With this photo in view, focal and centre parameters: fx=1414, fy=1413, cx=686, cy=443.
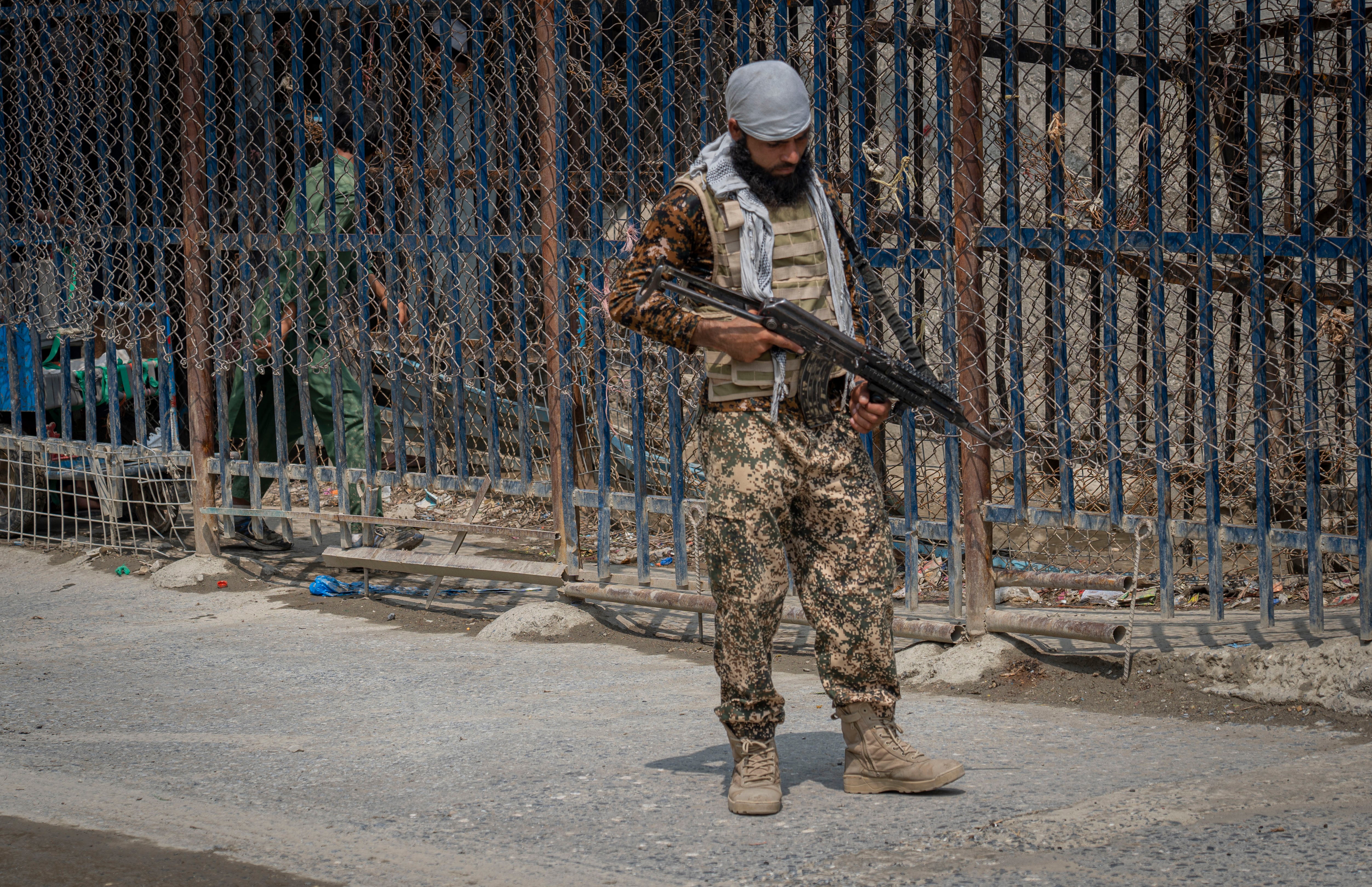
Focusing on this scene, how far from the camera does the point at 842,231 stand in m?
3.71

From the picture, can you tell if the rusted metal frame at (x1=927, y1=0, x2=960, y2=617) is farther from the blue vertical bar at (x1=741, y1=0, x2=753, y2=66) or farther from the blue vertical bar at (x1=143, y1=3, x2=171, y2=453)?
the blue vertical bar at (x1=143, y1=3, x2=171, y2=453)

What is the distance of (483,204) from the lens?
602 centimetres

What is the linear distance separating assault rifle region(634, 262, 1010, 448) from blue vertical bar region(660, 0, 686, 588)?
177 cm

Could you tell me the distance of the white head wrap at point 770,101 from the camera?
11.2ft

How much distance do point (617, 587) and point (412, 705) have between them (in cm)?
118

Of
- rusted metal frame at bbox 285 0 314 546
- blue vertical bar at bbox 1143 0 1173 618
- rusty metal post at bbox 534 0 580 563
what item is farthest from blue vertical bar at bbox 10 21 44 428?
blue vertical bar at bbox 1143 0 1173 618

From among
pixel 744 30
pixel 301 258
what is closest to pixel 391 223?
pixel 301 258

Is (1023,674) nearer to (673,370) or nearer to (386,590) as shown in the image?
(673,370)

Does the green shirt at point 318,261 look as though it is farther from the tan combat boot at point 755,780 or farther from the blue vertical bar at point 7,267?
the tan combat boot at point 755,780

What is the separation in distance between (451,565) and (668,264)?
2975mm

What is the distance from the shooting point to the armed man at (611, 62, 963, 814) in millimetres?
3539

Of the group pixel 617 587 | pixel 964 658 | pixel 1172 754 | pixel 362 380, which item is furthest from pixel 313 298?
pixel 1172 754

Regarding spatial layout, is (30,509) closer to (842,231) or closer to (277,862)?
(277,862)

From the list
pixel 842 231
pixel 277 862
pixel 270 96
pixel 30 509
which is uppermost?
pixel 270 96
